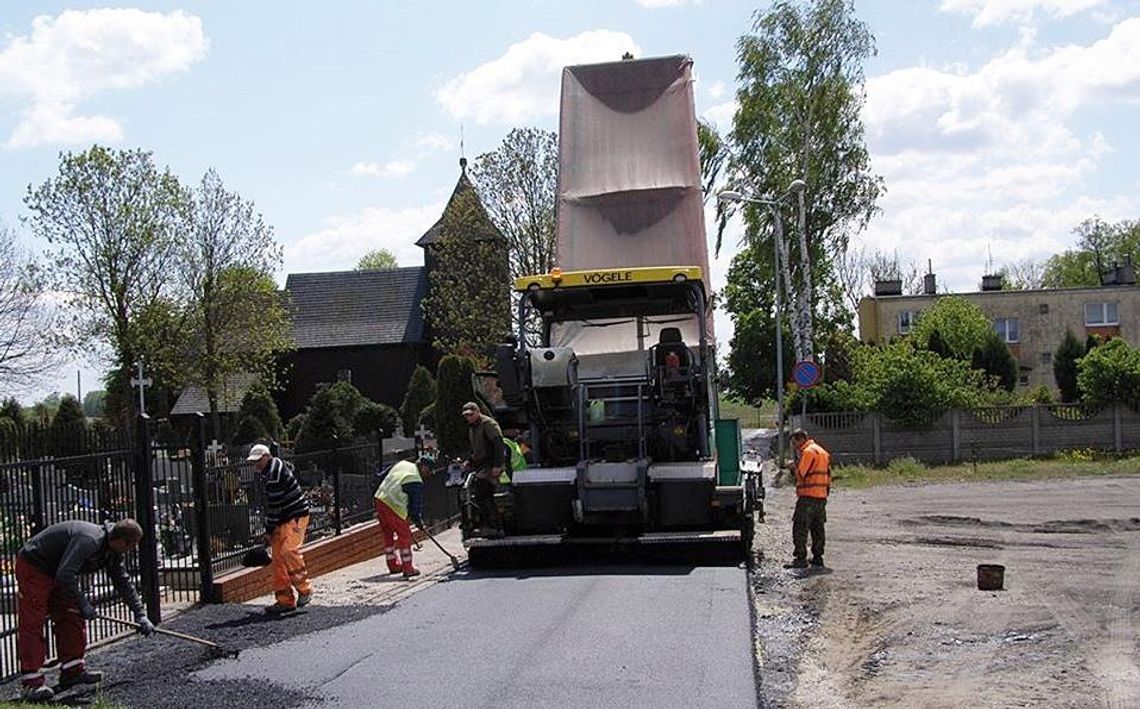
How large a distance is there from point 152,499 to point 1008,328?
53.0 m

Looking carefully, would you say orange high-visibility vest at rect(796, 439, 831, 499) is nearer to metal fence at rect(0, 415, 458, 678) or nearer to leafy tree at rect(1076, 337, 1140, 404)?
metal fence at rect(0, 415, 458, 678)

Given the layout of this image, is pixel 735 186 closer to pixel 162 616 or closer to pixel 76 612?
pixel 162 616

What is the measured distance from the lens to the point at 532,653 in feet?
30.2

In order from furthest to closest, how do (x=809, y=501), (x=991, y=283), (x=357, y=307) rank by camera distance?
(x=991, y=283) < (x=357, y=307) < (x=809, y=501)

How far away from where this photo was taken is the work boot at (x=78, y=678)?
342 inches

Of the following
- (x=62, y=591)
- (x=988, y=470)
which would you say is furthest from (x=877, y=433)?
(x=62, y=591)

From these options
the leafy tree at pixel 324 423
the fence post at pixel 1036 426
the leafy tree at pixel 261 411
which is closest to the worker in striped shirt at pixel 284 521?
the leafy tree at pixel 324 423

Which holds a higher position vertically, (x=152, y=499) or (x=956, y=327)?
(x=956, y=327)

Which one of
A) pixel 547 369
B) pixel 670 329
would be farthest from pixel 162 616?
pixel 670 329

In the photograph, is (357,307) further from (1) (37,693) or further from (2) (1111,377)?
(1) (37,693)

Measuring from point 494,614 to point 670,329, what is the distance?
14.6 ft

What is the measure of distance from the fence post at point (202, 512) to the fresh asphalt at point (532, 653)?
1860 millimetres

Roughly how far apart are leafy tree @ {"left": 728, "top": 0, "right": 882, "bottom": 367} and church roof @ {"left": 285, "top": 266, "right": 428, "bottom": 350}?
24.1 m

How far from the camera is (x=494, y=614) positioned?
11.0 m
